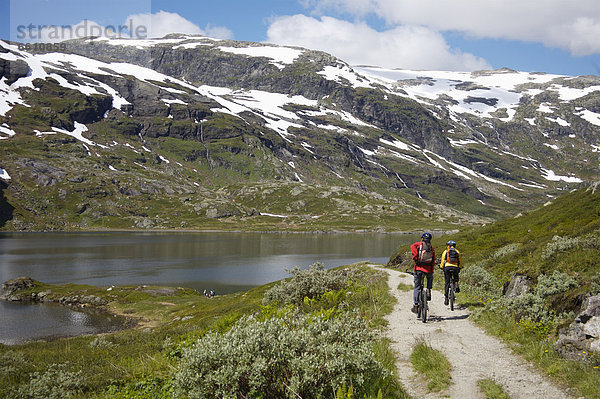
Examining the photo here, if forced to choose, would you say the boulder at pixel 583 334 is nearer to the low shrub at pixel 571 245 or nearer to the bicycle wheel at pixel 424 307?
the bicycle wheel at pixel 424 307

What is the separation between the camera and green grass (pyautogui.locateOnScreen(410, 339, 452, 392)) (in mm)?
8531

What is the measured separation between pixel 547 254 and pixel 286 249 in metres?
126

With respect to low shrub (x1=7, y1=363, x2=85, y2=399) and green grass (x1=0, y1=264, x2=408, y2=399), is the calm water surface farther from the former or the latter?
low shrub (x1=7, y1=363, x2=85, y2=399)

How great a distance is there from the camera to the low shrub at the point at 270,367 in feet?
21.0

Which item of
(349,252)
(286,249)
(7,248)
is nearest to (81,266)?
(7,248)

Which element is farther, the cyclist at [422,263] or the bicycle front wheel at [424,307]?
the cyclist at [422,263]

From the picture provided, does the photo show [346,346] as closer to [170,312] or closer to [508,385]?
[508,385]

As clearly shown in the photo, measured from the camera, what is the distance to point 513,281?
17.1 m

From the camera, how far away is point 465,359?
34.1 feet

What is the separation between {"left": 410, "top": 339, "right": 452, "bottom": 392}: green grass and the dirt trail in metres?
0.16

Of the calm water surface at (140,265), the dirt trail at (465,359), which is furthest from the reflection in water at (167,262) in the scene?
the dirt trail at (465,359)

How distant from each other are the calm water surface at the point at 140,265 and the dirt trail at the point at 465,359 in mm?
50373

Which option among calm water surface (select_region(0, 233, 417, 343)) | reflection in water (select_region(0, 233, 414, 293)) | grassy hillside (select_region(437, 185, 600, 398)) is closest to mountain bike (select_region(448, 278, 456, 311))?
grassy hillside (select_region(437, 185, 600, 398))

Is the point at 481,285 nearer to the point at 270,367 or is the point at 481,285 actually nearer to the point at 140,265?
the point at 270,367
